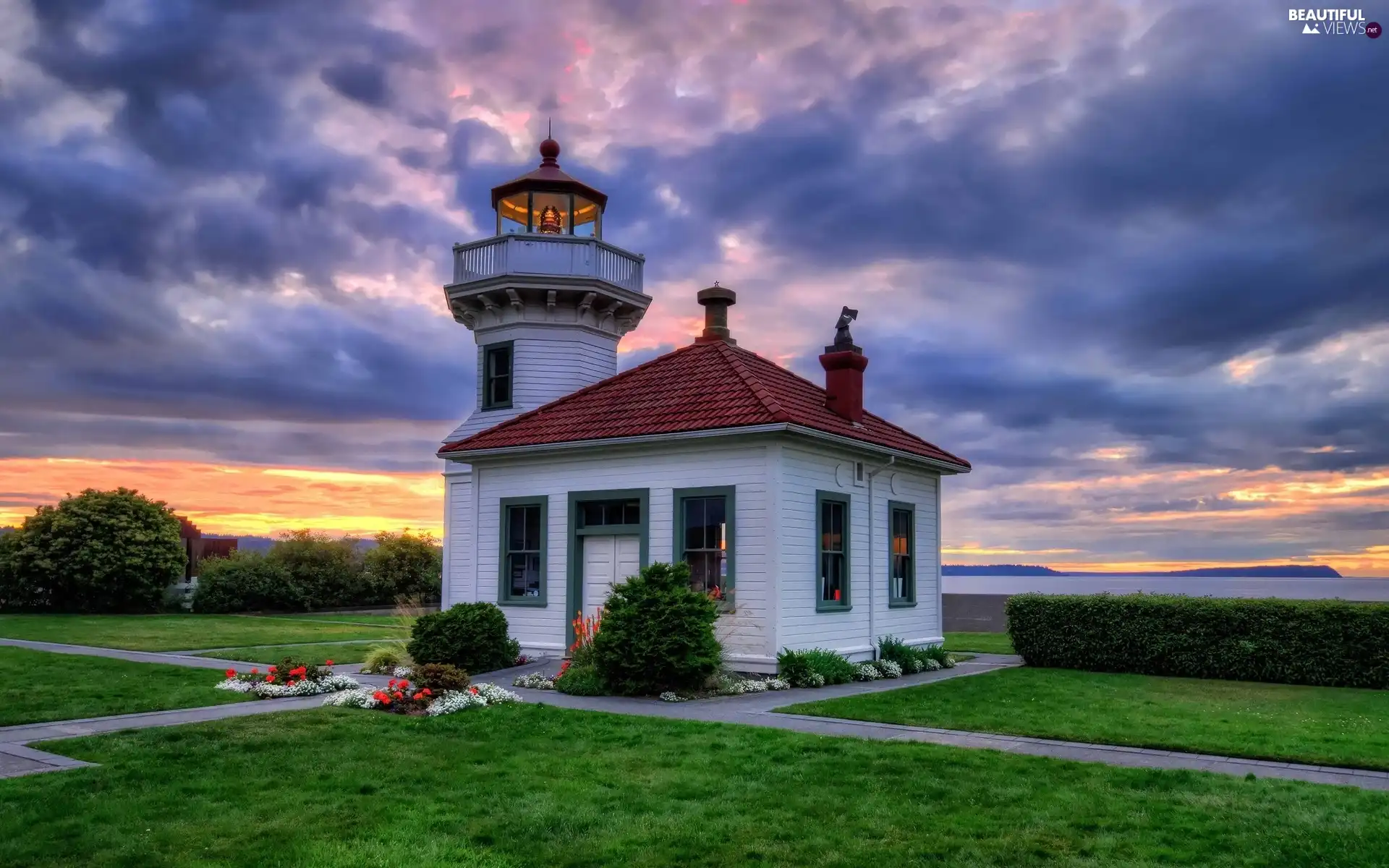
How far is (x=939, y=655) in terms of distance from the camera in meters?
17.5

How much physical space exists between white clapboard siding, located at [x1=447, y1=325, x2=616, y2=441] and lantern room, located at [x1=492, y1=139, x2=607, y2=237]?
2279 mm

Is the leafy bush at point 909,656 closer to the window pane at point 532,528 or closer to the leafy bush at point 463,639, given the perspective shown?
the window pane at point 532,528

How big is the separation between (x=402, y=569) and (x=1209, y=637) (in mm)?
28527

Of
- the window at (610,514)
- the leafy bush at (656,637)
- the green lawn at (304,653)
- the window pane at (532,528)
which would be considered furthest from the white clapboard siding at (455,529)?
the leafy bush at (656,637)

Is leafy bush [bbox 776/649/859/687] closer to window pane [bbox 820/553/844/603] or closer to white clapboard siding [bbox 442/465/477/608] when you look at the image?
window pane [bbox 820/553/844/603]

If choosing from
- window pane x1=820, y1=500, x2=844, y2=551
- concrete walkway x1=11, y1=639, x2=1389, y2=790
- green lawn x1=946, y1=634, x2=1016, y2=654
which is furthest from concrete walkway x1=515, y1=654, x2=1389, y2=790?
green lawn x1=946, y1=634, x2=1016, y2=654

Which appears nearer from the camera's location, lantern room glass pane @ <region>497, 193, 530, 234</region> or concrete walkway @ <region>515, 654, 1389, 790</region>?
concrete walkway @ <region>515, 654, 1389, 790</region>

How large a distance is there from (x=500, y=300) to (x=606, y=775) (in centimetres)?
1452

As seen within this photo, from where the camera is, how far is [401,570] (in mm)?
37125

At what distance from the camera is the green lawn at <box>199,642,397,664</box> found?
17406 millimetres

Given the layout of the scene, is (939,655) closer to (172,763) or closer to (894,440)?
(894,440)

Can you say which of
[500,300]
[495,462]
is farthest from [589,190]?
[495,462]

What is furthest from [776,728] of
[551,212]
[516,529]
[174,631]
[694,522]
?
[174,631]

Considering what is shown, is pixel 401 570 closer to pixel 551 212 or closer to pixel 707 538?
pixel 551 212
